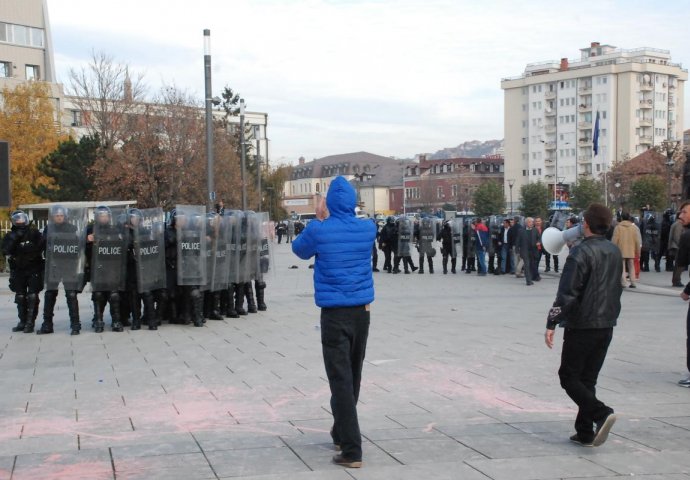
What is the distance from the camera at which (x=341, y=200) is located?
18.4ft

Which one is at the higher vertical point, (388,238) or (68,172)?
(68,172)

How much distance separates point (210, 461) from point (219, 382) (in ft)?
9.44

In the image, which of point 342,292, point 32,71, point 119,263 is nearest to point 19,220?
point 119,263

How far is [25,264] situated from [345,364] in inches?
324

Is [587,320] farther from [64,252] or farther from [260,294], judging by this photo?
[260,294]

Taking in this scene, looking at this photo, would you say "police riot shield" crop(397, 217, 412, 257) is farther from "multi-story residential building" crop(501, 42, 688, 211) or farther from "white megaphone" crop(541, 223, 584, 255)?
"multi-story residential building" crop(501, 42, 688, 211)

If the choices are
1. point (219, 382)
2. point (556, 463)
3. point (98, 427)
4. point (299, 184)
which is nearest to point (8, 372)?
point (219, 382)

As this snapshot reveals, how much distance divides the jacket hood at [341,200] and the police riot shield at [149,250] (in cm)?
720

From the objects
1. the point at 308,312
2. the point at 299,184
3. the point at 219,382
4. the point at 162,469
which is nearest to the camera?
the point at 162,469

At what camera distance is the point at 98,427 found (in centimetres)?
642

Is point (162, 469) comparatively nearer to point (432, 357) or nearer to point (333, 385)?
point (333, 385)

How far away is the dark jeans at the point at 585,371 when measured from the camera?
222 inches

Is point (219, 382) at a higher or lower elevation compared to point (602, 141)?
lower

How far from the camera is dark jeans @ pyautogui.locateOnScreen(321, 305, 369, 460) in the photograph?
17.4ft
